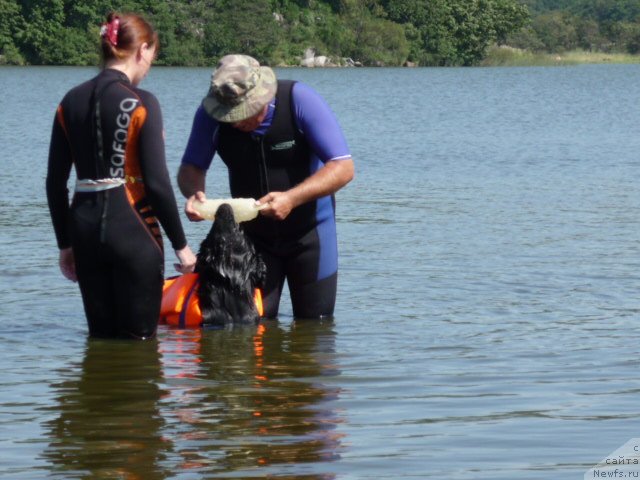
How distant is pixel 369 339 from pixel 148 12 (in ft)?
253

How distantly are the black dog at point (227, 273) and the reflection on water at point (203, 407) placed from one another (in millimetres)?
124

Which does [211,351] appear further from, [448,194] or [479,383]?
[448,194]

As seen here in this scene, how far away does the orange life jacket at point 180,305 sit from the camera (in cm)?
675

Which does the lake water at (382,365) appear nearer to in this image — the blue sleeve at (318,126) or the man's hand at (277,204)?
the man's hand at (277,204)

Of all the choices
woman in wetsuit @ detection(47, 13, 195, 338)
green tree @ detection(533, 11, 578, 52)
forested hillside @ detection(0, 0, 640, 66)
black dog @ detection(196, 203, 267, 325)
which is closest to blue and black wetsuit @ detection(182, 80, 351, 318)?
black dog @ detection(196, 203, 267, 325)

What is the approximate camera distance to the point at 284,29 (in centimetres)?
8956

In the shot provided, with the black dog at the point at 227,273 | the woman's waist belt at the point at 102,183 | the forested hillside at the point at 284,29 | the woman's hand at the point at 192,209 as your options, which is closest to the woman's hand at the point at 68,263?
the woman's waist belt at the point at 102,183

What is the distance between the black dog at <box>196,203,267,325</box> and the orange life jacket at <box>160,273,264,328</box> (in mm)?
34

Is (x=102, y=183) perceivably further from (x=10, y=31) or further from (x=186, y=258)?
(x=10, y=31)

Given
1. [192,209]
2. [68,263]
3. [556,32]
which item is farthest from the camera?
[556,32]

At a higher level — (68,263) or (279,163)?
(279,163)

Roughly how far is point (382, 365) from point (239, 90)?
5.26ft

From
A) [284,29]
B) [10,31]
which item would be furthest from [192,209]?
[284,29]

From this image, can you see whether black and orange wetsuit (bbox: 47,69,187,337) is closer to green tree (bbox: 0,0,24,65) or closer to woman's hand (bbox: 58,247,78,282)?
woman's hand (bbox: 58,247,78,282)
